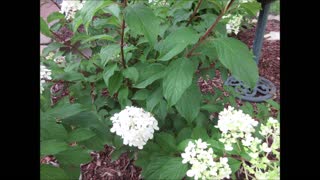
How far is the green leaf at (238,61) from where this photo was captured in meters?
A: 0.96

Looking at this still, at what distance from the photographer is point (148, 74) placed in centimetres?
A: 125

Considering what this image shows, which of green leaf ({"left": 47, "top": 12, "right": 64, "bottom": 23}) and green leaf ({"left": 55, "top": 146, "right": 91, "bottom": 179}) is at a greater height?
green leaf ({"left": 47, "top": 12, "right": 64, "bottom": 23})

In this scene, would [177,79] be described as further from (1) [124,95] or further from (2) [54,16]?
(2) [54,16]

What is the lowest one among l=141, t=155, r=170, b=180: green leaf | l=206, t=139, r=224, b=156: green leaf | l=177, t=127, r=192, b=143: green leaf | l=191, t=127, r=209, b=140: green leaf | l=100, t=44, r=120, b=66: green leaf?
l=141, t=155, r=170, b=180: green leaf

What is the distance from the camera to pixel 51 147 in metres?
0.89

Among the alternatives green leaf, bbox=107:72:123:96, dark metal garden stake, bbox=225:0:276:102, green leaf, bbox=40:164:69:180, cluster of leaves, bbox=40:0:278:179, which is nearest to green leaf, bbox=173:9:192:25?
cluster of leaves, bbox=40:0:278:179

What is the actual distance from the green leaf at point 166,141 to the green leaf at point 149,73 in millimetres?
229

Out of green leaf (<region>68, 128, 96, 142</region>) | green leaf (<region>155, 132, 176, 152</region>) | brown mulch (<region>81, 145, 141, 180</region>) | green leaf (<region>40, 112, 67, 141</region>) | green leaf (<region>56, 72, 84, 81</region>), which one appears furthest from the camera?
brown mulch (<region>81, 145, 141, 180</region>)

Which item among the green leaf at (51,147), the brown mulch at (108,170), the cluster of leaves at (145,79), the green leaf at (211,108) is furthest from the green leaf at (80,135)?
the brown mulch at (108,170)

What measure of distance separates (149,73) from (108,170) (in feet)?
3.13

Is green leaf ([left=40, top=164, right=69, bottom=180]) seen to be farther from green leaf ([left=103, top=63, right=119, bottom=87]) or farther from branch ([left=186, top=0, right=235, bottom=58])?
branch ([left=186, top=0, right=235, bottom=58])

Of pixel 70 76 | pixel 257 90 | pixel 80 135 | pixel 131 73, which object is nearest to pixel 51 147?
pixel 80 135

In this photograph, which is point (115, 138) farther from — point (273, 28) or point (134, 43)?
point (273, 28)

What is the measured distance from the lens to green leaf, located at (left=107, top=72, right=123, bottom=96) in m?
1.30
